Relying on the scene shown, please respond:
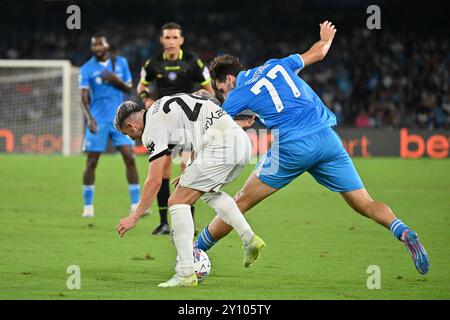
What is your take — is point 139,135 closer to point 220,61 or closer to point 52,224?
point 220,61

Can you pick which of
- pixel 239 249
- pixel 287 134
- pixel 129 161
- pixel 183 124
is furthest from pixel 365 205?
pixel 129 161

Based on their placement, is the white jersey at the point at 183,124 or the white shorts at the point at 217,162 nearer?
the white jersey at the point at 183,124

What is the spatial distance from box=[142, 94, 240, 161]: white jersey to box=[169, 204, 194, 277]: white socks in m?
0.52

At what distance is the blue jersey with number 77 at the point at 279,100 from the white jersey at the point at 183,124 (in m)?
0.31

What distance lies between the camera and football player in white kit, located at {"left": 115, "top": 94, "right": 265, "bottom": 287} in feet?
23.6

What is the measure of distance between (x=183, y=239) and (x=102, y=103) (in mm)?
6459

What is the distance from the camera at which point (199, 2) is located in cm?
3516

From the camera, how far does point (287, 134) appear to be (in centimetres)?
779

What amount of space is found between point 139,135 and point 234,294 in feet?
4.89

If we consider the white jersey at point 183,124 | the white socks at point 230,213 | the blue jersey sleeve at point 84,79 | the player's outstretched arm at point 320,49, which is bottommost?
the white socks at point 230,213

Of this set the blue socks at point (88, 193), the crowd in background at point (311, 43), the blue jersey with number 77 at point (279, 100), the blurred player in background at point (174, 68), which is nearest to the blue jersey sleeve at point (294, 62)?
the blue jersey with number 77 at point (279, 100)

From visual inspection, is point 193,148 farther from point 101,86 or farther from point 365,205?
point 101,86

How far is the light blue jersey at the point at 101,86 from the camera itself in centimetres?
1318

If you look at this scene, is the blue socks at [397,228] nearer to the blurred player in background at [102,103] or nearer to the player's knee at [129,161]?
the blurred player in background at [102,103]
